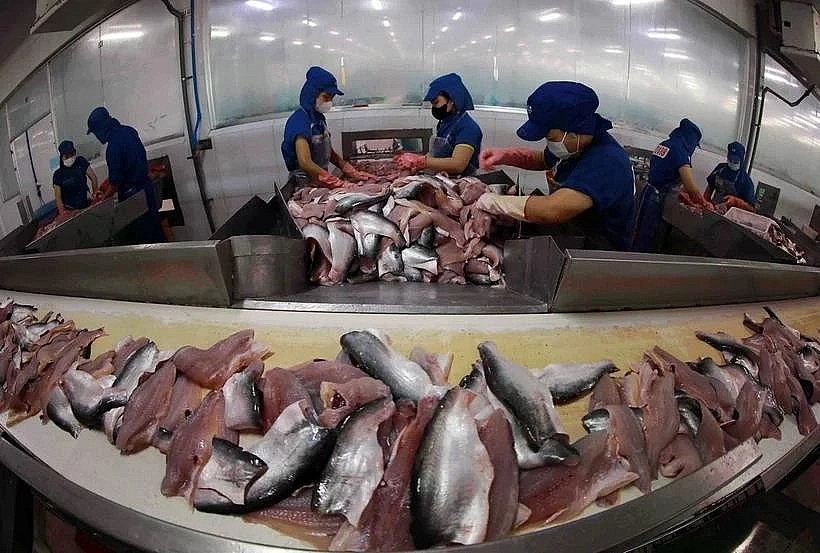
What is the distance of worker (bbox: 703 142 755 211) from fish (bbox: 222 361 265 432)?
2.71 ft

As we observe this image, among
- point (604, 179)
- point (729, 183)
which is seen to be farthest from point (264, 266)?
point (729, 183)

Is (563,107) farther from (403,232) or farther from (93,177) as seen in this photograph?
(93,177)

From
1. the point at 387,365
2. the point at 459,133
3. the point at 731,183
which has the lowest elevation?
the point at 387,365

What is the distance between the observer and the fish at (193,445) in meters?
0.64

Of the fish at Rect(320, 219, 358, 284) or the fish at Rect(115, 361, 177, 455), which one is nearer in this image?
the fish at Rect(115, 361, 177, 455)

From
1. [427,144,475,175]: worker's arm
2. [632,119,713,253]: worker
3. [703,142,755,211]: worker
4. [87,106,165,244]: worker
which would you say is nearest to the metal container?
[87,106,165,244]: worker

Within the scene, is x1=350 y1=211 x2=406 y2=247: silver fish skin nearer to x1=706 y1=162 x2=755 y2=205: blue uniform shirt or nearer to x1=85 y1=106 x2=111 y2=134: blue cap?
x1=85 y1=106 x2=111 y2=134: blue cap

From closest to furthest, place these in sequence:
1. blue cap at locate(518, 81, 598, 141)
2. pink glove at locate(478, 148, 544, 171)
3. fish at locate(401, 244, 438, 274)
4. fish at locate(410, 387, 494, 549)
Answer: fish at locate(410, 387, 494, 549), blue cap at locate(518, 81, 598, 141), pink glove at locate(478, 148, 544, 171), fish at locate(401, 244, 438, 274)

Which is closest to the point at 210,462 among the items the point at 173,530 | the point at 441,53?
the point at 173,530

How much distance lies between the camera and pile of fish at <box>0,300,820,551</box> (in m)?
0.59

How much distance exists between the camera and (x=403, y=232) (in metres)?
1.04

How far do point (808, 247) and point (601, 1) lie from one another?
0.64 meters

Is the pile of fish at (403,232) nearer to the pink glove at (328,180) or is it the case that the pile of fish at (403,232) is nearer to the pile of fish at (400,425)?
the pink glove at (328,180)

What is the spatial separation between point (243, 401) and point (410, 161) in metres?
0.52
